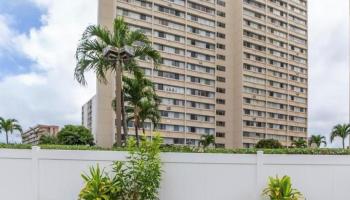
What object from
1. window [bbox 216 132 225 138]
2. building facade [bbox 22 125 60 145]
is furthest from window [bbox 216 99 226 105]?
building facade [bbox 22 125 60 145]

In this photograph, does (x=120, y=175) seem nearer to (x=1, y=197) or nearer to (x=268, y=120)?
(x=1, y=197)

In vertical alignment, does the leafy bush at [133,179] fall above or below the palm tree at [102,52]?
below

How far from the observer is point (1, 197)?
9.62 meters

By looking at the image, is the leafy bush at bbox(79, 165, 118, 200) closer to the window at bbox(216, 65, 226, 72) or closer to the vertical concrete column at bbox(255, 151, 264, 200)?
the vertical concrete column at bbox(255, 151, 264, 200)

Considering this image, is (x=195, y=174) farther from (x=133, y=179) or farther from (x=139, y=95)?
(x=139, y=95)

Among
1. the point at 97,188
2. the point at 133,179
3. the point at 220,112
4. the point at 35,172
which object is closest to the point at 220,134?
the point at 220,112

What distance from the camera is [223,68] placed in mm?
63062

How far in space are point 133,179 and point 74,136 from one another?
147 ft

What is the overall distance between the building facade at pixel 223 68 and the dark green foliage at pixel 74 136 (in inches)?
149

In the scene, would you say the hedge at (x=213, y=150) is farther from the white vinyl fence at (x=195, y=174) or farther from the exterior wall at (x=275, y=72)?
the exterior wall at (x=275, y=72)

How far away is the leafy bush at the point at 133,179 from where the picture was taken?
9.25 m

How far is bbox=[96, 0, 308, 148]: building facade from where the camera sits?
53.1m

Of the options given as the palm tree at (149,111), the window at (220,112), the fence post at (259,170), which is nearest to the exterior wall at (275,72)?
the window at (220,112)

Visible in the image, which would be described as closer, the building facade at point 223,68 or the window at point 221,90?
the building facade at point 223,68
